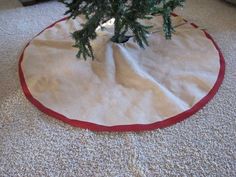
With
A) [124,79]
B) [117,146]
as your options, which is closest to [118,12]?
[124,79]

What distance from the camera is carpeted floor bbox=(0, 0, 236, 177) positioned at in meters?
1.08

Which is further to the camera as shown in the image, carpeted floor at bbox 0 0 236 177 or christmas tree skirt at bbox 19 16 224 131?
christmas tree skirt at bbox 19 16 224 131

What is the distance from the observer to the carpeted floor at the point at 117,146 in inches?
42.5

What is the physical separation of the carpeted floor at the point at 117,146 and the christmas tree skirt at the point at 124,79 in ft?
0.15

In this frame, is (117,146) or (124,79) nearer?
(117,146)

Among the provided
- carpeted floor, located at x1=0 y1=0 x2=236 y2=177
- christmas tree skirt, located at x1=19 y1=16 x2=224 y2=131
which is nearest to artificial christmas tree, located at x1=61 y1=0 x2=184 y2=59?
christmas tree skirt, located at x1=19 y1=16 x2=224 y2=131

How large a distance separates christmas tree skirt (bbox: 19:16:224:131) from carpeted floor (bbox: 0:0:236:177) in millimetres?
44

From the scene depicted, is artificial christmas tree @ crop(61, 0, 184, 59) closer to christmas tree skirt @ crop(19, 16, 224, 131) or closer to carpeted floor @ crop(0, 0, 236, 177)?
christmas tree skirt @ crop(19, 16, 224, 131)

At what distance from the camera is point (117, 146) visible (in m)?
1.16

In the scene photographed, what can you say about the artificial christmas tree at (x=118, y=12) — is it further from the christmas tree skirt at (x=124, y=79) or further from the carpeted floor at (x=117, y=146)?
the carpeted floor at (x=117, y=146)

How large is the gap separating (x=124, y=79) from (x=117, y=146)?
1.30 ft

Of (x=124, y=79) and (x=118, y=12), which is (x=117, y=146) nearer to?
(x=124, y=79)

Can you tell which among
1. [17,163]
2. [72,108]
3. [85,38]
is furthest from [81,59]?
[17,163]

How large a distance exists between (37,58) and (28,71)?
0.36ft
